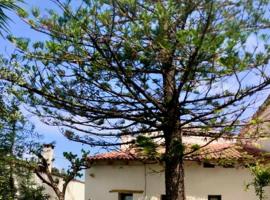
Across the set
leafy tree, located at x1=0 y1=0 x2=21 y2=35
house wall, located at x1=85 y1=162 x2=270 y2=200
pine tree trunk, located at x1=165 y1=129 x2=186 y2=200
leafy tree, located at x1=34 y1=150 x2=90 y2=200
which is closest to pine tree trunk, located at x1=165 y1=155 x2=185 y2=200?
Answer: pine tree trunk, located at x1=165 y1=129 x2=186 y2=200

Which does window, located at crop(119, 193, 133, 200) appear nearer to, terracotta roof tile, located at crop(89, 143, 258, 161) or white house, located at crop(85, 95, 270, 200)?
white house, located at crop(85, 95, 270, 200)

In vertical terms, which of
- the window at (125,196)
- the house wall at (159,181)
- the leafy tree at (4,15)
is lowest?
the window at (125,196)

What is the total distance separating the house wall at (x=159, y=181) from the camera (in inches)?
714

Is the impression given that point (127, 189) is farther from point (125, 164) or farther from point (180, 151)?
point (180, 151)

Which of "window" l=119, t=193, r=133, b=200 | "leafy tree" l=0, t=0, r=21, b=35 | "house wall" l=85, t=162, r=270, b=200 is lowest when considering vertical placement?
"window" l=119, t=193, r=133, b=200

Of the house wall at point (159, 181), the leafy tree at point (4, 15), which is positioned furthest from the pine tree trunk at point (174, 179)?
the house wall at point (159, 181)

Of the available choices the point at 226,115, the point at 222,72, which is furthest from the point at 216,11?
the point at 226,115

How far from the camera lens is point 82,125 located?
35.4 feet

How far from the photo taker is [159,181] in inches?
731

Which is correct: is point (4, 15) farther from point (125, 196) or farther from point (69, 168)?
point (125, 196)

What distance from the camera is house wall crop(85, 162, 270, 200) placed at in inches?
714

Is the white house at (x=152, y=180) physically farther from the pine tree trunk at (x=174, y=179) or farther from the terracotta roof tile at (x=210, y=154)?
the pine tree trunk at (x=174, y=179)

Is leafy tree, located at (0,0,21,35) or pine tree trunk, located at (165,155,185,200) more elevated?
leafy tree, located at (0,0,21,35)

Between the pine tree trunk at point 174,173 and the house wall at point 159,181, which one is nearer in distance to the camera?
the pine tree trunk at point 174,173
